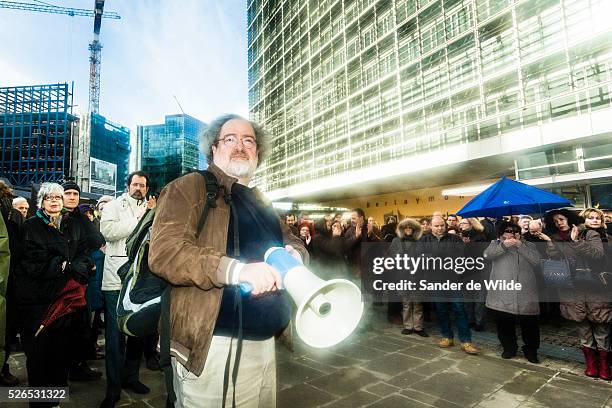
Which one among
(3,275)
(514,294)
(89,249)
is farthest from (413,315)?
(3,275)

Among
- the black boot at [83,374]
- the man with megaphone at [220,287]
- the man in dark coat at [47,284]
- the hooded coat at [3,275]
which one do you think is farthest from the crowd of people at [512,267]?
the hooded coat at [3,275]

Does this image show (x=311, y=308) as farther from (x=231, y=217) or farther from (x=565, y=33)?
(x=565, y=33)

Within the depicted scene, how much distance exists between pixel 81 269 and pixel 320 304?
105 inches

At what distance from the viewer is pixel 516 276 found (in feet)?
15.3

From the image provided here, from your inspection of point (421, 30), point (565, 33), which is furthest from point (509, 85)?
point (421, 30)

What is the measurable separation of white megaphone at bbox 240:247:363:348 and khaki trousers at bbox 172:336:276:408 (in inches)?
17.6

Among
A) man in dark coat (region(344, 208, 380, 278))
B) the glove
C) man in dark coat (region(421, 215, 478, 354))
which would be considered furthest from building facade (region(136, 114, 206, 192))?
the glove

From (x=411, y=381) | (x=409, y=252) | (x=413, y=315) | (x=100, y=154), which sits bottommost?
(x=411, y=381)

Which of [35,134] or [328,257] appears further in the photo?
[35,134]

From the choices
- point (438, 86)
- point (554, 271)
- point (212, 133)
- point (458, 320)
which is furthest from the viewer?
point (438, 86)

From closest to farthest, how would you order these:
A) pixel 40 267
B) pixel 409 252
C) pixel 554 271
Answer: pixel 40 267 → pixel 554 271 → pixel 409 252

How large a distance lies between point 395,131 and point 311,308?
88.7ft

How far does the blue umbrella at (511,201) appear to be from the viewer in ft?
18.8

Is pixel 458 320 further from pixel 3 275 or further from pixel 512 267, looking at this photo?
pixel 3 275
